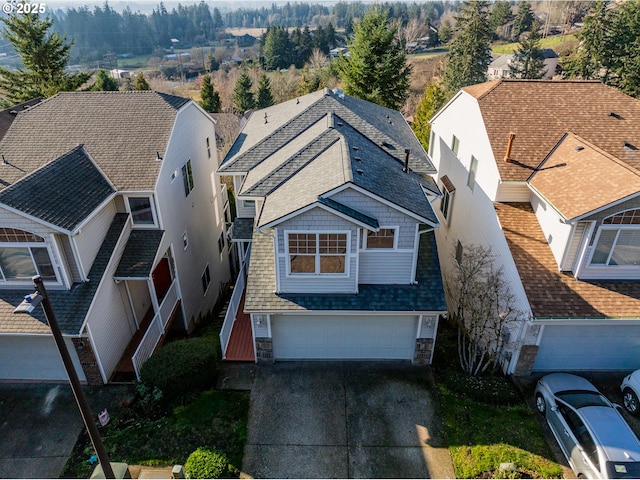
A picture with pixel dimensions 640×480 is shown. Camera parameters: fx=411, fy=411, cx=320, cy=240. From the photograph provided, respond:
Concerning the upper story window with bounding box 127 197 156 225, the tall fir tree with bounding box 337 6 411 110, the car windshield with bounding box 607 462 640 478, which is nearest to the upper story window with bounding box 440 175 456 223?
the car windshield with bounding box 607 462 640 478

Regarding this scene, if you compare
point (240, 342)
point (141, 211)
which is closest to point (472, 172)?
point (240, 342)

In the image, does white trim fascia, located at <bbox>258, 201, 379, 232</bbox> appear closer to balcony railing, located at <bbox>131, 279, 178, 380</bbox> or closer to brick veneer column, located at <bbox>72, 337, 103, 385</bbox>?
balcony railing, located at <bbox>131, 279, 178, 380</bbox>

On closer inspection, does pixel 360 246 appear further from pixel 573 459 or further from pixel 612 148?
pixel 612 148

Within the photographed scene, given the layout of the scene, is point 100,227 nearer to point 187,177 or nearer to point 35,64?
point 187,177

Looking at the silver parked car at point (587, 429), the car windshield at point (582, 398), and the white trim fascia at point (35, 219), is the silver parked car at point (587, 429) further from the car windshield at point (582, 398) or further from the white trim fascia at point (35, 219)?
the white trim fascia at point (35, 219)

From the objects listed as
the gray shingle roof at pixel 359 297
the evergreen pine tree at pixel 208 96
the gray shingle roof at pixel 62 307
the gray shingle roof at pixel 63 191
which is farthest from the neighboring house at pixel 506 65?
the gray shingle roof at pixel 62 307
